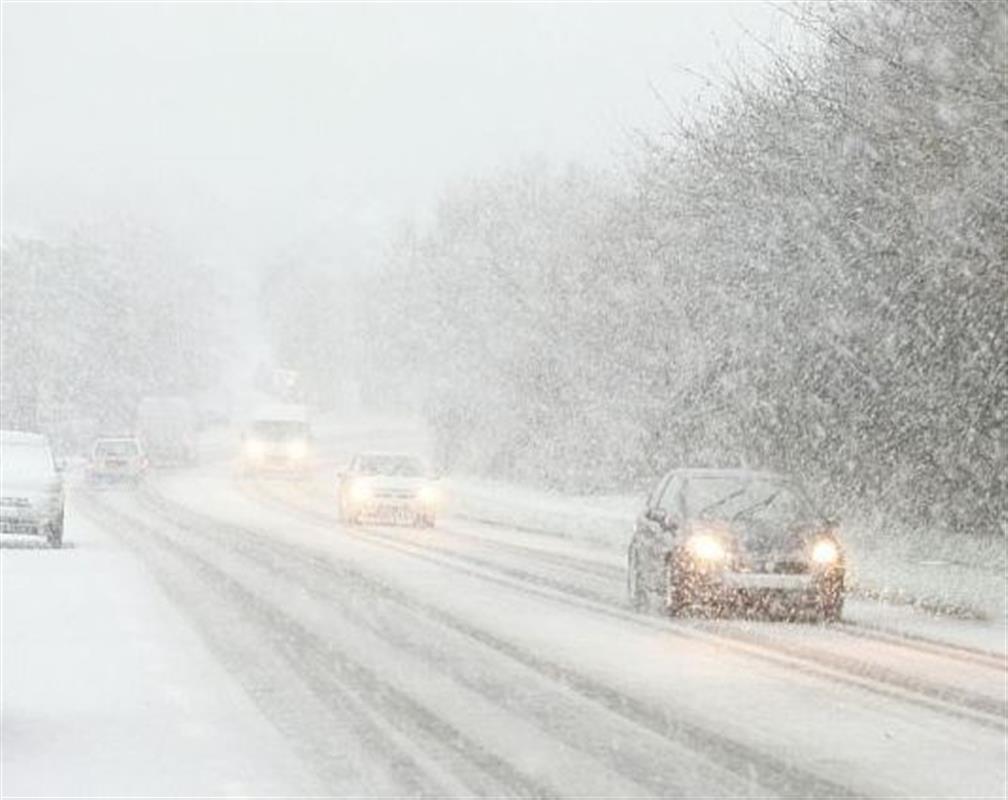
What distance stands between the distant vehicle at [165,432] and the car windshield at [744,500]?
2671 inches

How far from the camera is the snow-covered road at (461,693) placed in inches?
384

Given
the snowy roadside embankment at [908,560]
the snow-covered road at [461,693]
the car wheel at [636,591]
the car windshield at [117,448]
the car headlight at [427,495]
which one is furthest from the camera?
the car windshield at [117,448]

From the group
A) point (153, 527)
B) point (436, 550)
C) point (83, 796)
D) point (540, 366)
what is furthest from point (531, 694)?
point (540, 366)

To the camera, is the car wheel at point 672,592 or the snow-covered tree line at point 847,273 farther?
the snow-covered tree line at point 847,273

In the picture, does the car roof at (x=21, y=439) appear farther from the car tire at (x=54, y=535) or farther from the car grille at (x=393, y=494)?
the car grille at (x=393, y=494)

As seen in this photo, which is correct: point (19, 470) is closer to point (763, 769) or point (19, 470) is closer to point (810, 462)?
point (810, 462)

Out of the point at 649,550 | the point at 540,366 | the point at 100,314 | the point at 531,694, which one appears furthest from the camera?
the point at 100,314

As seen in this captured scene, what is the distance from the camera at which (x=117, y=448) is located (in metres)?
67.3

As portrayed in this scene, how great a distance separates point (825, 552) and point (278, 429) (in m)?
54.5

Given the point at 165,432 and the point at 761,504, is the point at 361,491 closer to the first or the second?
the point at 761,504

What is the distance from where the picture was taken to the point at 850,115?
2475 centimetres

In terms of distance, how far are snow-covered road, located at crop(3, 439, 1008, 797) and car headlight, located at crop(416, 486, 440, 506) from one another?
50.3 ft

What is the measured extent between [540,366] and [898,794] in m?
54.2

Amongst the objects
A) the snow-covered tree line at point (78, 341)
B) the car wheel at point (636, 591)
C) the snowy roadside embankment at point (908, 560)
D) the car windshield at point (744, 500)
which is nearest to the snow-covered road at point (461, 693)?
the car wheel at point (636, 591)
